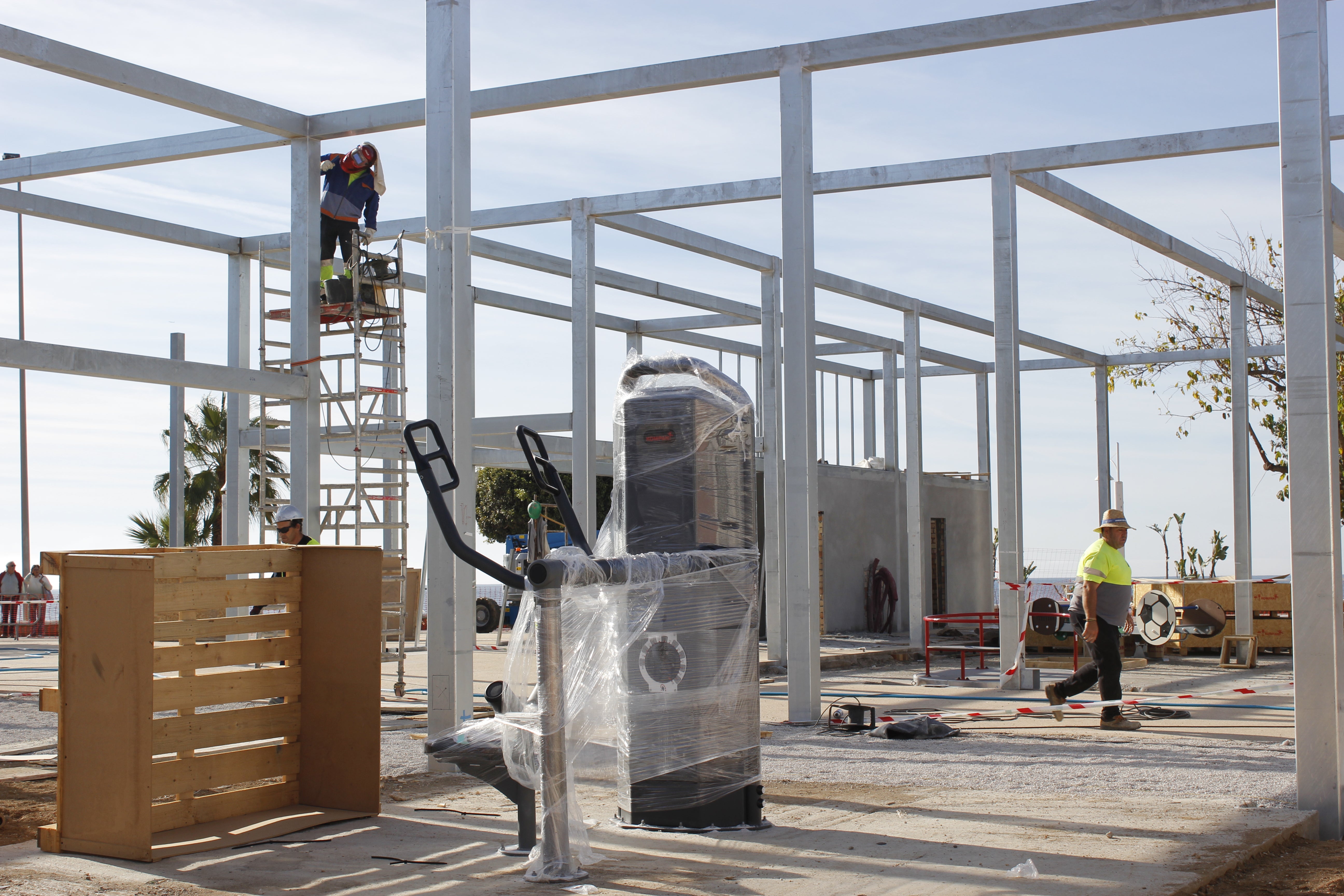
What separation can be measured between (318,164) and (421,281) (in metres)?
6.30

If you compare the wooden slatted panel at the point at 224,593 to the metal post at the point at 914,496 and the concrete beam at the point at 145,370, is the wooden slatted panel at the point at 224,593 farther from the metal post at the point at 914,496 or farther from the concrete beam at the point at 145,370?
the metal post at the point at 914,496

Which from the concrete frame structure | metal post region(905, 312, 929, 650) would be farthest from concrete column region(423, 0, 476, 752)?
metal post region(905, 312, 929, 650)

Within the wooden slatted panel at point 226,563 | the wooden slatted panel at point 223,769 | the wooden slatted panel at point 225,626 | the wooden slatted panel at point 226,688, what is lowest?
the wooden slatted panel at point 223,769

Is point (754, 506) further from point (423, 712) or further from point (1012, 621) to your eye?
point (1012, 621)

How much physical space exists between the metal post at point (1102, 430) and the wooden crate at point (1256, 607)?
5.96 metres

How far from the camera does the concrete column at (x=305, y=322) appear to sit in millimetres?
11320

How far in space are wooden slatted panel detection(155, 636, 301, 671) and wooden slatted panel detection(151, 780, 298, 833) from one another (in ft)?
1.74

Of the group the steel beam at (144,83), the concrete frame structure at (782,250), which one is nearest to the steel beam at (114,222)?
the concrete frame structure at (782,250)

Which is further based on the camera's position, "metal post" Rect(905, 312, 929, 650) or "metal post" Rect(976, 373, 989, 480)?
"metal post" Rect(976, 373, 989, 480)

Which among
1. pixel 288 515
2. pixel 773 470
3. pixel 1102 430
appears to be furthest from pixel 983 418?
pixel 288 515

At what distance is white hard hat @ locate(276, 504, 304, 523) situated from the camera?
10203 mm

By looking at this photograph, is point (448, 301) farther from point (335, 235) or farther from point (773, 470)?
point (773, 470)

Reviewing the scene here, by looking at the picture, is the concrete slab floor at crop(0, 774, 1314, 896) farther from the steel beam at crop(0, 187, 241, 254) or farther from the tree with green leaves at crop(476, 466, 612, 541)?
the tree with green leaves at crop(476, 466, 612, 541)

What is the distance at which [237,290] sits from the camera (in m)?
15.8
